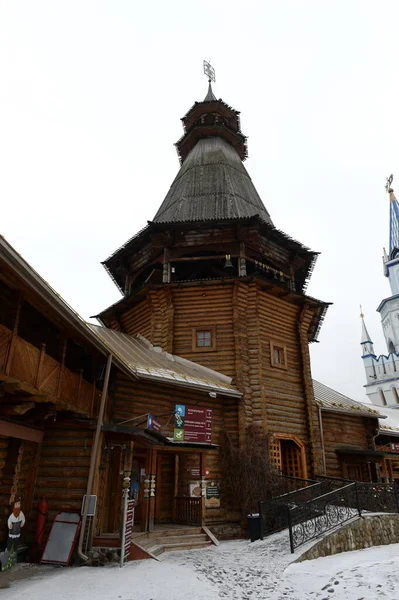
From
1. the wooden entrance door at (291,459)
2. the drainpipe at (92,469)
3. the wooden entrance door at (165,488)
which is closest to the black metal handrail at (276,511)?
the wooden entrance door at (291,459)

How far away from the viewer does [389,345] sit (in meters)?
67.7

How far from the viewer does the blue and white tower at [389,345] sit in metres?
63.3

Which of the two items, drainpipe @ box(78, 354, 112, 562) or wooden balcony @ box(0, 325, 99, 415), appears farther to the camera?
drainpipe @ box(78, 354, 112, 562)

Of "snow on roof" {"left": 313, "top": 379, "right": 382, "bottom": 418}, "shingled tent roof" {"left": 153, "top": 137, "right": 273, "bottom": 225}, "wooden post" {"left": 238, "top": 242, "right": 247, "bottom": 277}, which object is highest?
"shingled tent roof" {"left": 153, "top": 137, "right": 273, "bottom": 225}

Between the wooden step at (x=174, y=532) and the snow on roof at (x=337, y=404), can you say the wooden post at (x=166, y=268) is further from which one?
the wooden step at (x=174, y=532)

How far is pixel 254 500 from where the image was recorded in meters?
14.5

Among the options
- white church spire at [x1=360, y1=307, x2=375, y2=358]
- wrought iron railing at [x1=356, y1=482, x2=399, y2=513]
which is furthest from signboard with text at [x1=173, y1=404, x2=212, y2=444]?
white church spire at [x1=360, y1=307, x2=375, y2=358]

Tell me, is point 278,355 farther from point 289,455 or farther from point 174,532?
point 174,532

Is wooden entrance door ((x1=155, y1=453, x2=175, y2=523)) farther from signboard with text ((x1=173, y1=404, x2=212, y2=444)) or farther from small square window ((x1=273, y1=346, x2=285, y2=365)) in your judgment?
small square window ((x1=273, y1=346, x2=285, y2=365))

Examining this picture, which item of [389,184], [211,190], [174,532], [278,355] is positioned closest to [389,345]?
[389,184]

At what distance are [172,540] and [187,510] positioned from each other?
211cm

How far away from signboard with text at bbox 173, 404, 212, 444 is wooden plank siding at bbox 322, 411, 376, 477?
24.8 feet

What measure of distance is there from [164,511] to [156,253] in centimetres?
1165

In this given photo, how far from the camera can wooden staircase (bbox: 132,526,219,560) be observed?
35.2 ft
